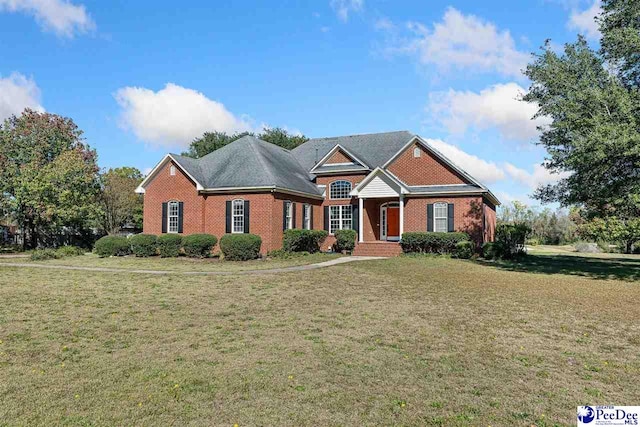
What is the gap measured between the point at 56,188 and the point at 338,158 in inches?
711

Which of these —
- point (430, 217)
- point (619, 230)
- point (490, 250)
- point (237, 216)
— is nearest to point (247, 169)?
point (237, 216)

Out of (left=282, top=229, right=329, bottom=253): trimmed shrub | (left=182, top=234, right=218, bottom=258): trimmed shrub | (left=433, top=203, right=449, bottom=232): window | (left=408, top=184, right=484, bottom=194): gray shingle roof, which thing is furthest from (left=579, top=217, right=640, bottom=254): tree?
(left=182, top=234, right=218, bottom=258): trimmed shrub

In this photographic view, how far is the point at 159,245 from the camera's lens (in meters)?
23.2

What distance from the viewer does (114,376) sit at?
569cm

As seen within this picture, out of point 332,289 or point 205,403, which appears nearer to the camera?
point 205,403

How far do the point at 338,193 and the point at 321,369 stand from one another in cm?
2207

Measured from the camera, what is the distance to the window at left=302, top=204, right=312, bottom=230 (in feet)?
86.8

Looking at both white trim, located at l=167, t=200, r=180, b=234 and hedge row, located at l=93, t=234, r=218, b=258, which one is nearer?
hedge row, located at l=93, t=234, r=218, b=258

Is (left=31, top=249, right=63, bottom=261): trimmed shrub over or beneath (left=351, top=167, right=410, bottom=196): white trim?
beneath

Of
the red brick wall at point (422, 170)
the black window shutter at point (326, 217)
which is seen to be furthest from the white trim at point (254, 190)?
the red brick wall at point (422, 170)

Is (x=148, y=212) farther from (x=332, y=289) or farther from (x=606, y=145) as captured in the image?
(x=606, y=145)

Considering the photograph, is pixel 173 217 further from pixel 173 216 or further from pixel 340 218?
pixel 340 218

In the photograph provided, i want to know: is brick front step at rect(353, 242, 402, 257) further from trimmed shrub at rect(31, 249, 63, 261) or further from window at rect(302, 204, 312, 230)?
trimmed shrub at rect(31, 249, 63, 261)

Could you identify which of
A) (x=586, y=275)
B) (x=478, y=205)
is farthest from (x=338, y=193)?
(x=586, y=275)
